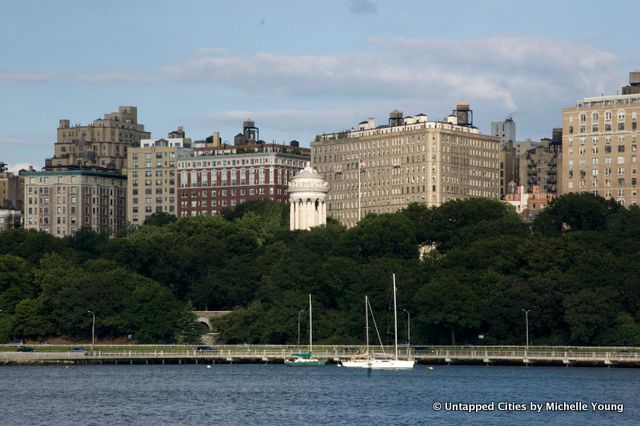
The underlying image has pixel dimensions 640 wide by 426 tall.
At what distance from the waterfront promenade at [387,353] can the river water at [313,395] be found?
2.01 metres

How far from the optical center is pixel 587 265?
195 meters

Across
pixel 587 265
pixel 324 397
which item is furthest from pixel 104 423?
pixel 587 265

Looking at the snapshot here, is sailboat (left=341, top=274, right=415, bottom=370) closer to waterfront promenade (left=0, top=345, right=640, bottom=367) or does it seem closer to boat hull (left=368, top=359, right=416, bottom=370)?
boat hull (left=368, top=359, right=416, bottom=370)

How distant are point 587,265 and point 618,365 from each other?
20.4 meters

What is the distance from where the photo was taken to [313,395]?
154750mm

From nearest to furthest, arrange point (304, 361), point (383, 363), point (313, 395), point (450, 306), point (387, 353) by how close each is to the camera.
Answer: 1. point (313, 395)
2. point (383, 363)
3. point (304, 361)
4. point (387, 353)
5. point (450, 306)

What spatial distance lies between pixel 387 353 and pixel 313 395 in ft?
112

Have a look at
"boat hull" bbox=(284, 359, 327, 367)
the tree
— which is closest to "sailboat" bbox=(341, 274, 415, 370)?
"boat hull" bbox=(284, 359, 327, 367)

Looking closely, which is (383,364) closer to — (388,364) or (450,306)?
(388,364)

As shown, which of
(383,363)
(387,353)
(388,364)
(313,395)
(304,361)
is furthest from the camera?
(387,353)

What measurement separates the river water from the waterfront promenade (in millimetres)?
2014

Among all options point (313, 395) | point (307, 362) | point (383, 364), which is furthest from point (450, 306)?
point (313, 395)

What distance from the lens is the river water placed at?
5359 inches

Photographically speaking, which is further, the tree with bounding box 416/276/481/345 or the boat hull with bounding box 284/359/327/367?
the tree with bounding box 416/276/481/345
